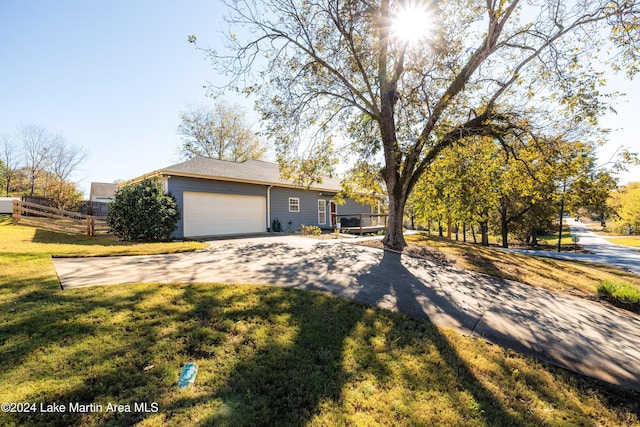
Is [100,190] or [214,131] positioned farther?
[100,190]

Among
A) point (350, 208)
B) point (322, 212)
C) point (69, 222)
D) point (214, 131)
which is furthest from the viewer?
point (214, 131)

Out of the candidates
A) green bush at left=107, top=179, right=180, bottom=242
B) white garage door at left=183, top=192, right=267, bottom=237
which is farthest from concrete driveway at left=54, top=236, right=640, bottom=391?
white garage door at left=183, top=192, right=267, bottom=237

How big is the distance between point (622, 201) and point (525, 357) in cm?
3973

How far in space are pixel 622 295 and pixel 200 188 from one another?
547 inches

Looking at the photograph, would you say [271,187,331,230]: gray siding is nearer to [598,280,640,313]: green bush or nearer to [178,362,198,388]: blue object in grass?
[178,362,198,388]: blue object in grass

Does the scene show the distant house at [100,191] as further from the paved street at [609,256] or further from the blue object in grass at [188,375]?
the paved street at [609,256]

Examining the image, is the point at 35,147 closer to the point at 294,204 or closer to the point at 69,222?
the point at 69,222

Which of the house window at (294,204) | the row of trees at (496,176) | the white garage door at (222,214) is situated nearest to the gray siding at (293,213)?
the house window at (294,204)

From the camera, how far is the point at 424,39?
8.26m

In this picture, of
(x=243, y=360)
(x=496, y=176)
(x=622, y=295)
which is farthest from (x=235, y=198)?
(x=622, y=295)

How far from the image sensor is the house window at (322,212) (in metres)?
18.1

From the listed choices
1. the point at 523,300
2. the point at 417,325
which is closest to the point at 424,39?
the point at 523,300

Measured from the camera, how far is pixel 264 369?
2.51 metres

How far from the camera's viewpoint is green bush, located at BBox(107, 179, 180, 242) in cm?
978
